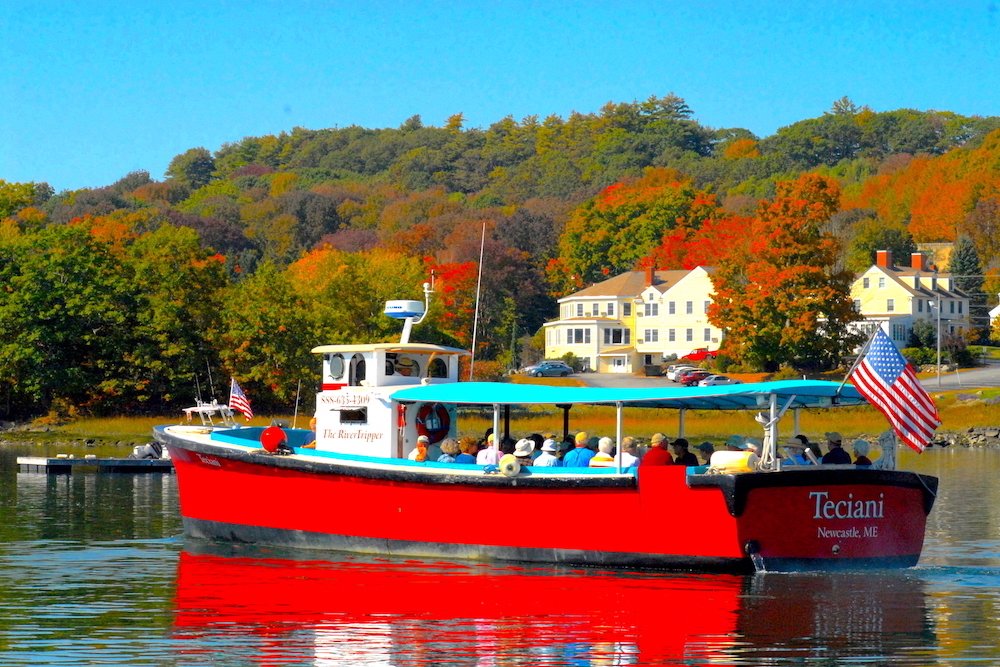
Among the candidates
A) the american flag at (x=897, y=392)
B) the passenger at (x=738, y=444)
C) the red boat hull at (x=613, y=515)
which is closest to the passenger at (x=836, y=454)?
the red boat hull at (x=613, y=515)

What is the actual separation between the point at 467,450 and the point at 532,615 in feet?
19.9

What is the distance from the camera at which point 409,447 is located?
1001 inches

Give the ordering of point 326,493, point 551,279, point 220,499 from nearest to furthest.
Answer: point 326,493
point 220,499
point 551,279

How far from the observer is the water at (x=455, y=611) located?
53.5ft

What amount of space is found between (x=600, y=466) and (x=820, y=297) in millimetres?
61870

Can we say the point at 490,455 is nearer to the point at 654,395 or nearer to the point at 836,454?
the point at 654,395

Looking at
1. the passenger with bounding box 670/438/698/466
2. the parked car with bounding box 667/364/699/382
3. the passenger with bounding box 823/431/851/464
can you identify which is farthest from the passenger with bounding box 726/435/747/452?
the parked car with bounding box 667/364/699/382

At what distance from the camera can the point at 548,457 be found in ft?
75.8

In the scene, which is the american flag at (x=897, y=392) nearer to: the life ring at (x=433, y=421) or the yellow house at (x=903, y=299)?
the life ring at (x=433, y=421)

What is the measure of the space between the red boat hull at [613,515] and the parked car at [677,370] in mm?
63134

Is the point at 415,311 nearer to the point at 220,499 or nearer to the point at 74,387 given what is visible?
the point at 220,499

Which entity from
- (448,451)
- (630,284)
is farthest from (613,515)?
(630,284)

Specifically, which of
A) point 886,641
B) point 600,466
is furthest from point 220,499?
point 886,641

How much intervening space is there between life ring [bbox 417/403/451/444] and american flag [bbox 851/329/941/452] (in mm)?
7885
